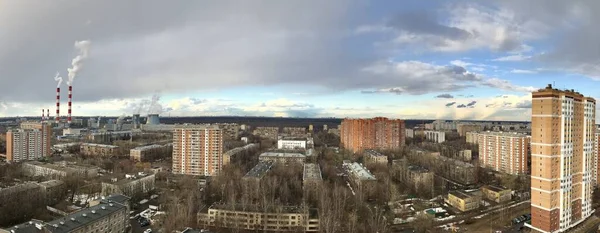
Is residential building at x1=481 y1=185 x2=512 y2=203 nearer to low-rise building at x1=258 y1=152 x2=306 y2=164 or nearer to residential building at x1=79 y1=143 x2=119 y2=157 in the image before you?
low-rise building at x1=258 y1=152 x2=306 y2=164

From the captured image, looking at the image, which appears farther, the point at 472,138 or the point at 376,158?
the point at 472,138

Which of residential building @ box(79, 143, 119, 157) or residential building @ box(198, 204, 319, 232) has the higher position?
residential building @ box(79, 143, 119, 157)

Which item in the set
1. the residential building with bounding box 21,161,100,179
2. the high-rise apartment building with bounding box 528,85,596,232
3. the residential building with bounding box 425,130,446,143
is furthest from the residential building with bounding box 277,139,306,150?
the high-rise apartment building with bounding box 528,85,596,232

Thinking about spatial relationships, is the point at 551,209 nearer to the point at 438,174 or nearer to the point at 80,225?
the point at 438,174

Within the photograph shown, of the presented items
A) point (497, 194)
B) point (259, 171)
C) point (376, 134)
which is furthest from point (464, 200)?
point (376, 134)

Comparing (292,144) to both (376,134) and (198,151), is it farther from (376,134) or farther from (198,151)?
(198,151)

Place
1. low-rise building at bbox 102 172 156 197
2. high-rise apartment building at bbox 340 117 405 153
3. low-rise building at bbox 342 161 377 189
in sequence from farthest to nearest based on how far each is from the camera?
high-rise apartment building at bbox 340 117 405 153, low-rise building at bbox 342 161 377 189, low-rise building at bbox 102 172 156 197

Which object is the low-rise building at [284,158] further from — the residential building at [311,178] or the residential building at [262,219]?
the residential building at [262,219]

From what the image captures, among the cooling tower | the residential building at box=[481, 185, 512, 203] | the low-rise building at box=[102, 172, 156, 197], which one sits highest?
the cooling tower

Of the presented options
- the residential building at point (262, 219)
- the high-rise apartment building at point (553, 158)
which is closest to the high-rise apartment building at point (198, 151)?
the residential building at point (262, 219)
